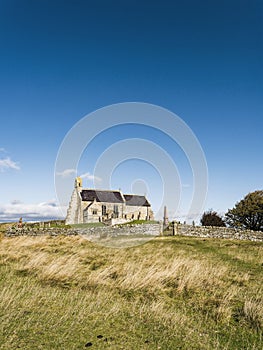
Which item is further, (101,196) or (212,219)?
(101,196)

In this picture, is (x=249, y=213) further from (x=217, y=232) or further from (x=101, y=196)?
(x=101, y=196)

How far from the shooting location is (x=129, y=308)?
7.26 metres

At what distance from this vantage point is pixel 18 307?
23.2 feet

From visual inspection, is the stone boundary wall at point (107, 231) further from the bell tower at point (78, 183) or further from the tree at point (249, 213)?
the bell tower at point (78, 183)

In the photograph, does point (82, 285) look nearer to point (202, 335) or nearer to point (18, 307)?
point (18, 307)

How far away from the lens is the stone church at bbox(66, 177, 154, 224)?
6594 centimetres

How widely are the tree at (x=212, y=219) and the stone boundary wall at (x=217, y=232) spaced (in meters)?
23.8

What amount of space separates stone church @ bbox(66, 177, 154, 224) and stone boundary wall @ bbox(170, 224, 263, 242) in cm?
2713

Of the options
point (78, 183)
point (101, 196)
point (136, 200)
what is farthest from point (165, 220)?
point (78, 183)

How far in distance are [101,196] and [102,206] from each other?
3532 millimetres

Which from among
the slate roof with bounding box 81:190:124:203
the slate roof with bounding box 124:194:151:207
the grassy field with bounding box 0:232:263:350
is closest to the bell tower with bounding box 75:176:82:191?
the slate roof with bounding box 81:190:124:203

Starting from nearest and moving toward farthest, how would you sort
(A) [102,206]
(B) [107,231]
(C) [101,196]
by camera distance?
(B) [107,231] < (A) [102,206] < (C) [101,196]

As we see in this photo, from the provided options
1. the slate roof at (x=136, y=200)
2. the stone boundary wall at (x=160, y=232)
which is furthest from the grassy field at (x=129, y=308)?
the slate roof at (x=136, y=200)

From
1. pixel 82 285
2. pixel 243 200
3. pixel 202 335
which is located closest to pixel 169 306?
pixel 202 335
